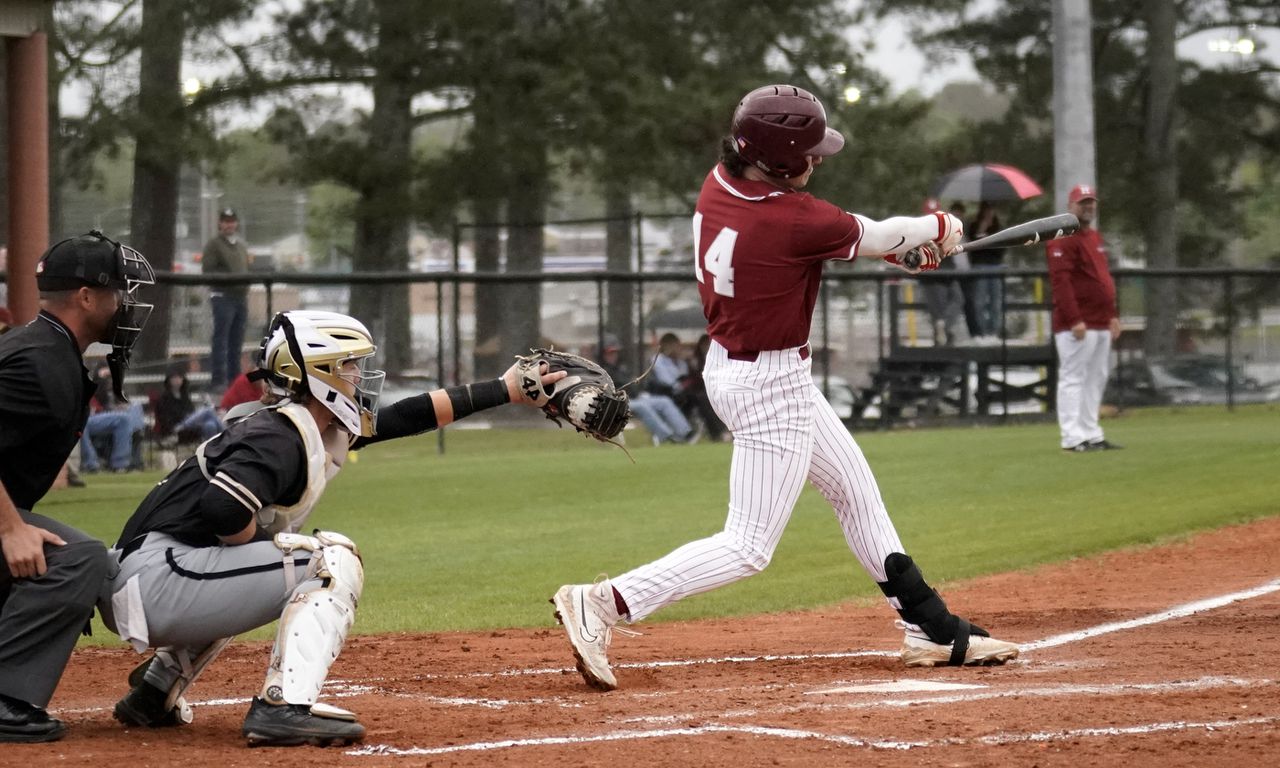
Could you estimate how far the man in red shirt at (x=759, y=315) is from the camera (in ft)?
18.4

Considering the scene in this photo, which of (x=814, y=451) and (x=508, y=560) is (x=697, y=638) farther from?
(x=508, y=560)

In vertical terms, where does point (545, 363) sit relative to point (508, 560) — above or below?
above

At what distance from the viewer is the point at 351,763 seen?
4582mm

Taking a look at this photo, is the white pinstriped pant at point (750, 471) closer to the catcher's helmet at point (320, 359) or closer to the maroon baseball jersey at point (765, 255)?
the maroon baseball jersey at point (765, 255)

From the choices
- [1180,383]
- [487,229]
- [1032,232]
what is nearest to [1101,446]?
[1180,383]

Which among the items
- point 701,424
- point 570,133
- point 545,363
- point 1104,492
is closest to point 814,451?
point 545,363

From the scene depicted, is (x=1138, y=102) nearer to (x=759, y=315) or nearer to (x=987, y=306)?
(x=987, y=306)

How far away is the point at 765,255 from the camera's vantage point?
5.57 m

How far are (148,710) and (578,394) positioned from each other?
170cm

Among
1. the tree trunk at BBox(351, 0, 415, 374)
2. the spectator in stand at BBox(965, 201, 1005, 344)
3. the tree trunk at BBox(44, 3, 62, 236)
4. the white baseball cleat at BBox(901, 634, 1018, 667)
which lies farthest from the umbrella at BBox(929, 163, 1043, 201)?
the white baseball cleat at BBox(901, 634, 1018, 667)

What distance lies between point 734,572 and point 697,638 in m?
1.54

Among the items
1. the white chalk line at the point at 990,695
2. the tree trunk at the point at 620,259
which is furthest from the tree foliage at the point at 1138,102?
the white chalk line at the point at 990,695

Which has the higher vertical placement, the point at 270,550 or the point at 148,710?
Result: the point at 270,550

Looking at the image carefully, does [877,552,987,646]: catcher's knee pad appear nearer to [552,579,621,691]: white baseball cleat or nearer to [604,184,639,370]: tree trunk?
[552,579,621,691]: white baseball cleat
